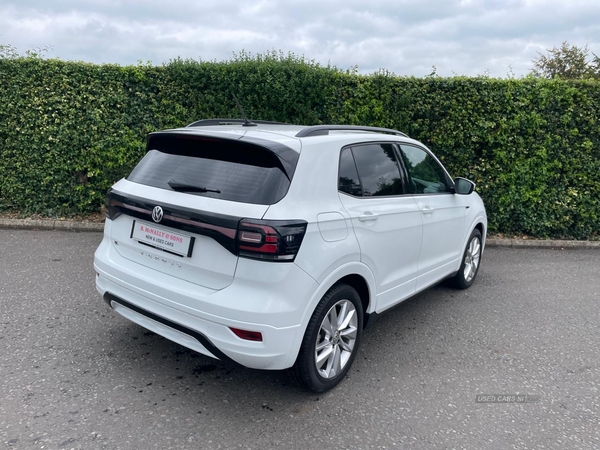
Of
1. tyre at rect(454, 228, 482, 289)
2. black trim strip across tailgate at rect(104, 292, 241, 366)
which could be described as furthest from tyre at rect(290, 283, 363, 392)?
tyre at rect(454, 228, 482, 289)

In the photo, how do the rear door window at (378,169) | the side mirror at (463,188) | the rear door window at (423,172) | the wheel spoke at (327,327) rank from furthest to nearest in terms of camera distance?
the side mirror at (463,188), the rear door window at (423,172), the rear door window at (378,169), the wheel spoke at (327,327)

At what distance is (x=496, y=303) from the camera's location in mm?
5070

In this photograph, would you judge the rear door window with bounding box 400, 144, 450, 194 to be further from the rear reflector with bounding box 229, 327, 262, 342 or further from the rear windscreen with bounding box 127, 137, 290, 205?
the rear reflector with bounding box 229, 327, 262, 342

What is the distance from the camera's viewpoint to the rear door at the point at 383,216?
3252 millimetres

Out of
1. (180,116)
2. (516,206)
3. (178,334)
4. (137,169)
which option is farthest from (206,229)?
(516,206)

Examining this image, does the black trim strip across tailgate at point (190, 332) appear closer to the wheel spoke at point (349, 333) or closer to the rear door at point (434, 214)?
the wheel spoke at point (349, 333)

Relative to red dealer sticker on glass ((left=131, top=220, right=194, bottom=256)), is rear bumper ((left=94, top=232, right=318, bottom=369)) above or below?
below

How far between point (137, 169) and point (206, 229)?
39.7 inches

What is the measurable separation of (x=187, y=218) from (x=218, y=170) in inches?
14.9

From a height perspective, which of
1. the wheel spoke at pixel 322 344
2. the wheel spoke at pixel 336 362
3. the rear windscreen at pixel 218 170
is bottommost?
the wheel spoke at pixel 336 362

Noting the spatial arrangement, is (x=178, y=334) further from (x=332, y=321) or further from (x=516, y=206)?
(x=516, y=206)

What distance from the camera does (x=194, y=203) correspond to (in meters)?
2.82

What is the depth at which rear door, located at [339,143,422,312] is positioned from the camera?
3252 millimetres

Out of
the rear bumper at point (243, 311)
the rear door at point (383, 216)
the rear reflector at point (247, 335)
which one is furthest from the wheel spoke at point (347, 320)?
the rear reflector at point (247, 335)
